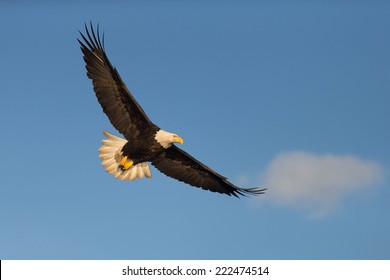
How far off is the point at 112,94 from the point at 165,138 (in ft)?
4.51

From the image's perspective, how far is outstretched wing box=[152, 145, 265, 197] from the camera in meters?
12.1

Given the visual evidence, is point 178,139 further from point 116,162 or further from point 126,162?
point 116,162

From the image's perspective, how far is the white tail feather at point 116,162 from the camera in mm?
11391

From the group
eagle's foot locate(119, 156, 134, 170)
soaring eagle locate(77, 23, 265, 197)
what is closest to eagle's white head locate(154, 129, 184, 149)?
soaring eagle locate(77, 23, 265, 197)

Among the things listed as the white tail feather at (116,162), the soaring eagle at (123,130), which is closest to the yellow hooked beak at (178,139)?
the soaring eagle at (123,130)

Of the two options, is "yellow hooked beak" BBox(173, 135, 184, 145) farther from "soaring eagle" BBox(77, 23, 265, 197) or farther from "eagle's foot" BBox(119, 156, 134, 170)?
"eagle's foot" BBox(119, 156, 134, 170)

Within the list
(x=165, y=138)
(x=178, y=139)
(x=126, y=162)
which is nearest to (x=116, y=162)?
(x=126, y=162)

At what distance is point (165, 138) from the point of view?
35.7ft

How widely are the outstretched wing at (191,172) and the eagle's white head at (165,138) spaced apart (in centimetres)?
92

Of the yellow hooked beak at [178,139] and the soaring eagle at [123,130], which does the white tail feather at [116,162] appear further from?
the yellow hooked beak at [178,139]

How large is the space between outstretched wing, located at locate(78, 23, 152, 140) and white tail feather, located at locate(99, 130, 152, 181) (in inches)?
15.7

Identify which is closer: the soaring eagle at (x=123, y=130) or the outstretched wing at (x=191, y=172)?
the soaring eagle at (x=123, y=130)
